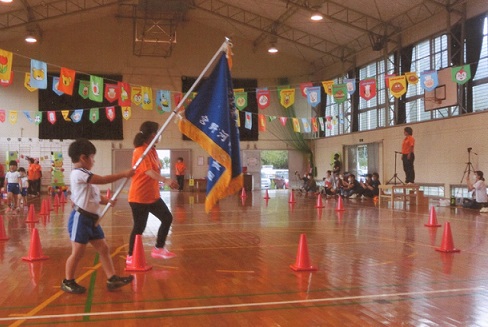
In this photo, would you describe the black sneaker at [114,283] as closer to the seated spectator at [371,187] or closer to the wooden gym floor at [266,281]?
the wooden gym floor at [266,281]

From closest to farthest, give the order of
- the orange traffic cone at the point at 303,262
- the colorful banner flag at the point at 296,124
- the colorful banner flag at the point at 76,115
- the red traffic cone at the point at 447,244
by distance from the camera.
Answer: the orange traffic cone at the point at 303,262
the red traffic cone at the point at 447,244
the colorful banner flag at the point at 76,115
the colorful banner flag at the point at 296,124

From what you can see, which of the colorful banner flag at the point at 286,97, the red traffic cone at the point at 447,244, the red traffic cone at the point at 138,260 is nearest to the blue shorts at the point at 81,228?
the red traffic cone at the point at 138,260

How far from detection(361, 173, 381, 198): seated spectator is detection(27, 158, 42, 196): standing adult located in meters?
13.1

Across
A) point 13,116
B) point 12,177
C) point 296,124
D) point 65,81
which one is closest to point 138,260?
point 12,177

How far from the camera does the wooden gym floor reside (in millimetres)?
3854

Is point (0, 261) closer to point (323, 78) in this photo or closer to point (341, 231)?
point (341, 231)

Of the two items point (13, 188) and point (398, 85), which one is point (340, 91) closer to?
point (398, 85)

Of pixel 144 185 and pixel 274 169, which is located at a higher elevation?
pixel 274 169

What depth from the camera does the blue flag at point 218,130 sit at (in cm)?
502

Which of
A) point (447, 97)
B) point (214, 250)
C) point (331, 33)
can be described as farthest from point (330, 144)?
point (214, 250)

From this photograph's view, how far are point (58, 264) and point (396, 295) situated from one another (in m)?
4.01

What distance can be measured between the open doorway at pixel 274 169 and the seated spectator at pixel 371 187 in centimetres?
898

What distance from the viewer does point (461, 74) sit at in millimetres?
14305

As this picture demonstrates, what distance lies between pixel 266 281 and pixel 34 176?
57.5 ft
